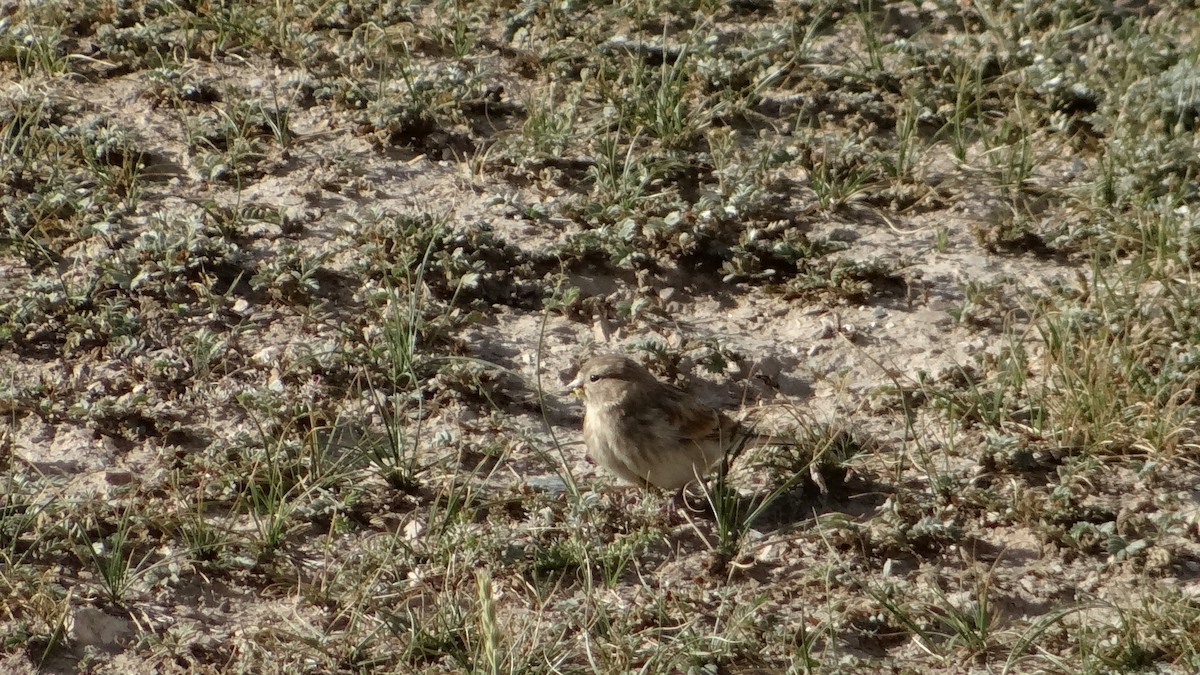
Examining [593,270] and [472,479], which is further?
[593,270]

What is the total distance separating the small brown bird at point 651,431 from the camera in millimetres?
5875

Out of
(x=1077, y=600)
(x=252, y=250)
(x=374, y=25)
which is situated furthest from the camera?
(x=374, y=25)

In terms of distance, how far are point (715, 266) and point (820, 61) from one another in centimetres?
196

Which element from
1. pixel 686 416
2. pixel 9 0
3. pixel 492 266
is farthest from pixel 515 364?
pixel 9 0

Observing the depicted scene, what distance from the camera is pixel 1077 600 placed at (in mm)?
5324

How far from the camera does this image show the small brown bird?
19.3 ft

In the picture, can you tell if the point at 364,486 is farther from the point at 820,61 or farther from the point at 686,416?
the point at 820,61

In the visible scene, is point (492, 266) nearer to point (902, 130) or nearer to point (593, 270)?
point (593, 270)

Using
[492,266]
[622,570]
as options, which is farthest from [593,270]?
[622,570]

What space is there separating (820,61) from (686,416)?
11.4 ft

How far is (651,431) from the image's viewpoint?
5.88m

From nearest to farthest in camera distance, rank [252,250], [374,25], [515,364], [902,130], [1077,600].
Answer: [1077,600] → [515,364] → [252,250] → [902,130] → [374,25]

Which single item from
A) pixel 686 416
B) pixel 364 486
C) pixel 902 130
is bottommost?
pixel 364 486

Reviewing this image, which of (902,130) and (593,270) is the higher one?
(902,130)
